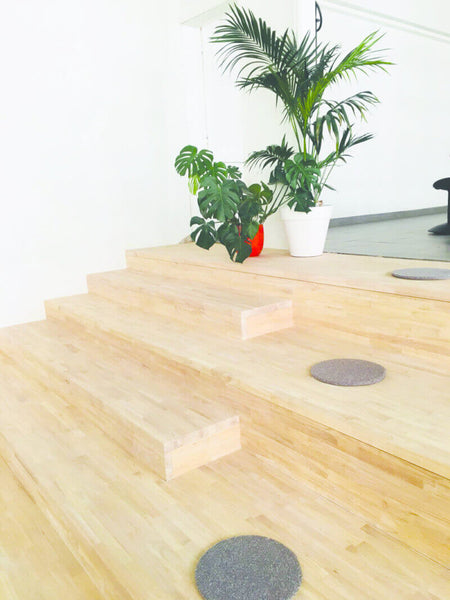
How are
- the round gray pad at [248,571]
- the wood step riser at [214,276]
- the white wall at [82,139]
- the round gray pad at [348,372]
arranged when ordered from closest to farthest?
the round gray pad at [248,571] < the round gray pad at [348,372] < the wood step riser at [214,276] < the white wall at [82,139]

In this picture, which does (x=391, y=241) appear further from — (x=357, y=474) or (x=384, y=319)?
(x=357, y=474)

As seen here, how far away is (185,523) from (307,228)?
2.02 meters

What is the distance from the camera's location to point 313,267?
2.78m

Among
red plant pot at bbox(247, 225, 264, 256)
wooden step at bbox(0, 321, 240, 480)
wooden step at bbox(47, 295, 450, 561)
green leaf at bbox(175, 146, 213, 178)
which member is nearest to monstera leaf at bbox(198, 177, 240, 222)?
green leaf at bbox(175, 146, 213, 178)

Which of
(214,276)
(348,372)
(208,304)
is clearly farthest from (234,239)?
(348,372)

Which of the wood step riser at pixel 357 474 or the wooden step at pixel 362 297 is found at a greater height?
the wooden step at pixel 362 297

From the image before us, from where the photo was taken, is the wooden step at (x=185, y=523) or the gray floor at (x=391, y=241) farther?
the gray floor at (x=391, y=241)

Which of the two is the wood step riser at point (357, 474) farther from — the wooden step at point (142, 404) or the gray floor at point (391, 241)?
the gray floor at point (391, 241)

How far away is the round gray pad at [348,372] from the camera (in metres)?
1.81

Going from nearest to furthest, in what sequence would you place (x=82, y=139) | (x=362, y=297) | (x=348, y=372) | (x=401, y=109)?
(x=348, y=372), (x=362, y=297), (x=82, y=139), (x=401, y=109)

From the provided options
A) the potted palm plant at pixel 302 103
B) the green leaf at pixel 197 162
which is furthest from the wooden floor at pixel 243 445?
the green leaf at pixel 197 162

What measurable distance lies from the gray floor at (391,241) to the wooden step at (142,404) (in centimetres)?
152

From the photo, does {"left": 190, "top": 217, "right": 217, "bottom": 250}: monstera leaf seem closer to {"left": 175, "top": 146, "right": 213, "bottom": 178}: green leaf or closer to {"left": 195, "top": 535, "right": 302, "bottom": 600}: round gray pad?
{"left": 175, "top": 146, "right": 213, "bottom": 178}: green leaf

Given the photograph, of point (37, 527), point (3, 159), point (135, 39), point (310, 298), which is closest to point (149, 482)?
point (37, 527)
